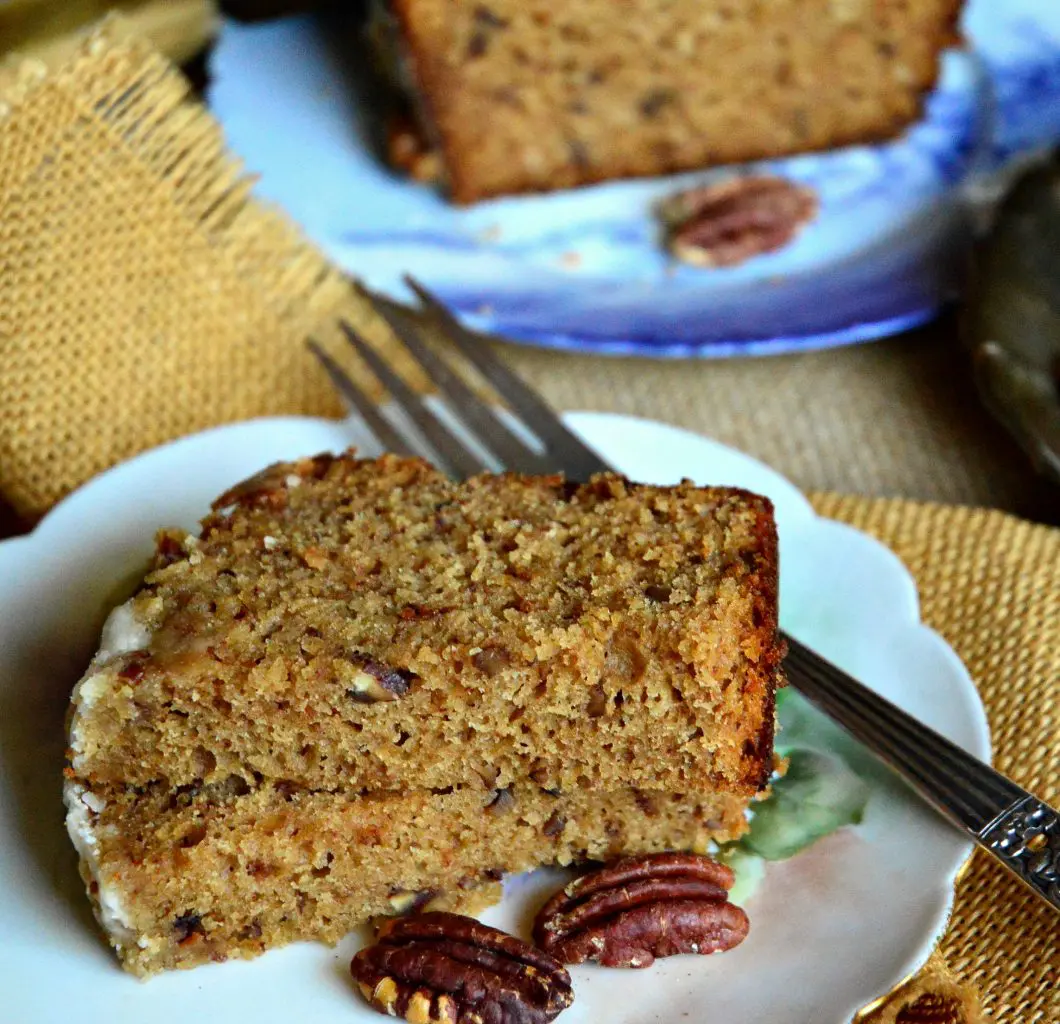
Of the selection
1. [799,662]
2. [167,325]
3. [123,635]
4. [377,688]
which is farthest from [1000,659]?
[167,325]

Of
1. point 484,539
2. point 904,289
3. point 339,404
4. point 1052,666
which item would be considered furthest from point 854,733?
point 904,289

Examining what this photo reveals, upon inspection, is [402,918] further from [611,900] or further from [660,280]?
[660,280]

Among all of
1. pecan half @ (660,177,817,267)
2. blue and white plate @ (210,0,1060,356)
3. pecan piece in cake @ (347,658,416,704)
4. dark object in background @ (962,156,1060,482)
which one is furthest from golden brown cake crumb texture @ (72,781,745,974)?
pecan half @ (660,177,817,267)

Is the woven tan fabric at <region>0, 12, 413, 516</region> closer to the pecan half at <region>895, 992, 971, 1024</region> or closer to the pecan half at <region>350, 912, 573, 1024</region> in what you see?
the pecan half at <region>350, 912, 573, 1024</region>

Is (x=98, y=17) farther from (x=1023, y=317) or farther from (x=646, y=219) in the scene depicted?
(x=1023, y=317)

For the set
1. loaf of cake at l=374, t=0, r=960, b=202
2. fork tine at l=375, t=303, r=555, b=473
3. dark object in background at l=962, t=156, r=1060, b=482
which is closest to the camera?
fork tine at l=375, t=303, r=555, b=473

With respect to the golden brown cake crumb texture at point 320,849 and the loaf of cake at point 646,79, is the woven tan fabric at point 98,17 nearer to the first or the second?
the loaf of cake at point 646,79
